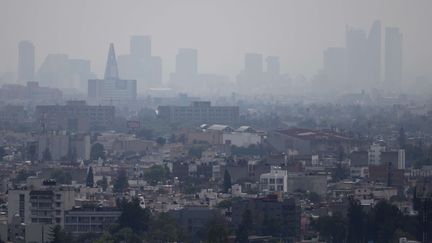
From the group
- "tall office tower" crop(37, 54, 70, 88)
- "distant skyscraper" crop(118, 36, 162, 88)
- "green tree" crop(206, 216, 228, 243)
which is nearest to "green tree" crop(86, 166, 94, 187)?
"green tree" crop(206, 216, 228, 243)

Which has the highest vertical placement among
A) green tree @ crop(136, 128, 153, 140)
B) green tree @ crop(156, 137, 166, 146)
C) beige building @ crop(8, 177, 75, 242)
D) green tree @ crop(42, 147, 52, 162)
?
green tree @ crop(136, 128, 153, 140)

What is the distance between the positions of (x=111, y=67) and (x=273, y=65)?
8.79 metres

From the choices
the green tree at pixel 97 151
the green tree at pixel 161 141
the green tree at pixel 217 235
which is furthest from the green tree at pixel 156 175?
the green tree at pixel 217 235

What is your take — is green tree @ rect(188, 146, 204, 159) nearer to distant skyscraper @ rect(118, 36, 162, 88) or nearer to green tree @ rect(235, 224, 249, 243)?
green tree @ rect(235, 224, 249, 243)

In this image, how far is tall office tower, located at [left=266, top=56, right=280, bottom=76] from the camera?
305 feet

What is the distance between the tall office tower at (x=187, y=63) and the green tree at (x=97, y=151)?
5811 centimetres

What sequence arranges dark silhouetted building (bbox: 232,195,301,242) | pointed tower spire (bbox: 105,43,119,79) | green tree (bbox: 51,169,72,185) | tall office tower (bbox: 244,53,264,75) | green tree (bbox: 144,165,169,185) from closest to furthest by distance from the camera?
dark silhouetted building (bbox: 232,195,301,242), green tree (bbox: 51,169,72,185), green tree (bbox: 144,165,169,185), pointed tower spire (bbox: 105,43,119,79), tall office tower (bbox: 244,53,264,75)

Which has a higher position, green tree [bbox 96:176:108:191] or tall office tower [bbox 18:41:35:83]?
tall office tower [bbox 18:41:35:83]

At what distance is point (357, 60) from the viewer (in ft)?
267

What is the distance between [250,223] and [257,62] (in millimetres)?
76121

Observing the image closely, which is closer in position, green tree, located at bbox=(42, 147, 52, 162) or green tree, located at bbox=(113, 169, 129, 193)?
green tree, located at bbox=(113, 169, 129, 193)

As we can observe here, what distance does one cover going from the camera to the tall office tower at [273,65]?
305ft

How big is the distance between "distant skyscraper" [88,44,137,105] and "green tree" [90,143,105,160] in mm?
37484

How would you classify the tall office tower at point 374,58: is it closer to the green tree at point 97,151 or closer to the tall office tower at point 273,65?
the tall office tower at point 273,65
